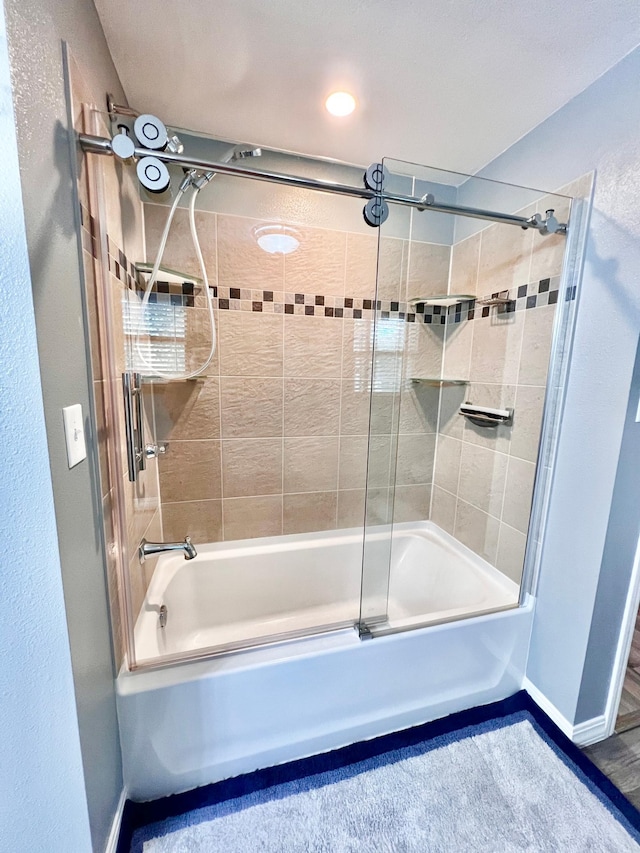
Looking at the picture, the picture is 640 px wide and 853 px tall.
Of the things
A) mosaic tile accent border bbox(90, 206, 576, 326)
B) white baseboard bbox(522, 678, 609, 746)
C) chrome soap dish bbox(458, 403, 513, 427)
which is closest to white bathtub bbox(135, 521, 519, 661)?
white baseboard bbox(522, 678, 609, 746)

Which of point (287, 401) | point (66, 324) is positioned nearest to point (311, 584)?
point (287, 401)

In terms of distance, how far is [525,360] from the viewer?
1.51 m

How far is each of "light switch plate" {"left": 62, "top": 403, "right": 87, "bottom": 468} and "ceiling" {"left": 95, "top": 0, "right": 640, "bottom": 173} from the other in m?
1.16

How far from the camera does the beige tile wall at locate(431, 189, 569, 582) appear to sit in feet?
4.78

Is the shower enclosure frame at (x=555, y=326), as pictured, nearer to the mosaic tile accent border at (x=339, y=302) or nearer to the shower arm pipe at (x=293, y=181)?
the shower arm pipe at (x=293, y=181)

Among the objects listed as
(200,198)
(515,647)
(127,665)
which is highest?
(200,198)

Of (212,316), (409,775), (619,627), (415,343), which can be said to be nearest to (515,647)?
(619,627)

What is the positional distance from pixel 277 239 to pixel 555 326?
1.29 metres

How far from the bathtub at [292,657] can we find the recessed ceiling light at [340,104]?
176 cm

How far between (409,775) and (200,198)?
2413 millimetres

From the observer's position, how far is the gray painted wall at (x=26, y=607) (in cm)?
61

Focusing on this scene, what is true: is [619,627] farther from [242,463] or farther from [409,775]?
[242,463]

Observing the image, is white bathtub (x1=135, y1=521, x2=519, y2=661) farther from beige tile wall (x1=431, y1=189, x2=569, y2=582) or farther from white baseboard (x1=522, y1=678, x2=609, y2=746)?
white baseboard (x1=522, y1=678, x2=609, y2=746)

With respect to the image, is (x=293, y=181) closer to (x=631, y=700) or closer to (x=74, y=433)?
(x=74, y=433)
